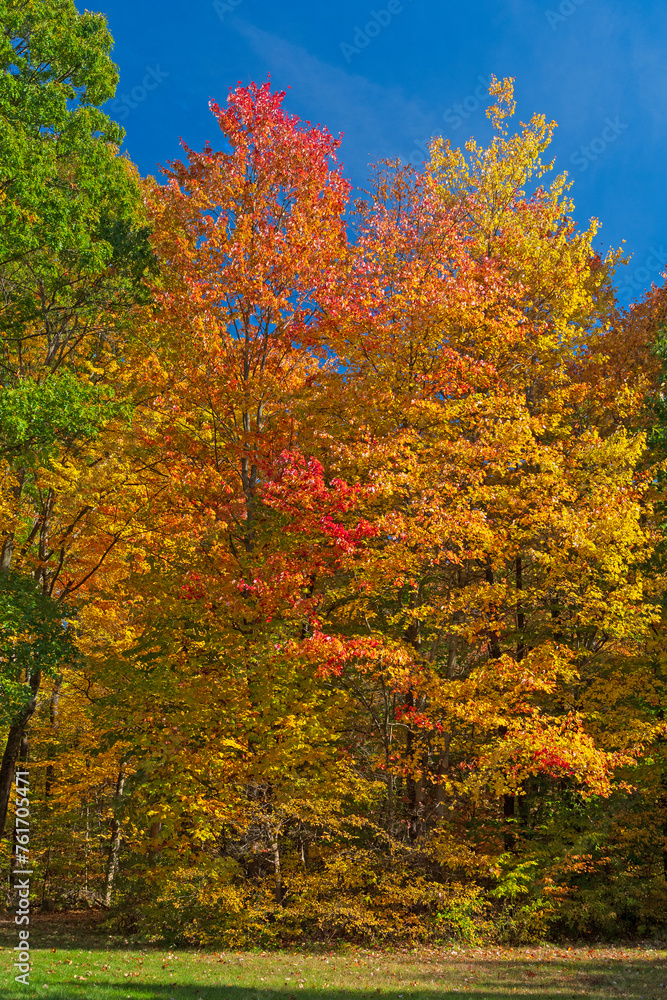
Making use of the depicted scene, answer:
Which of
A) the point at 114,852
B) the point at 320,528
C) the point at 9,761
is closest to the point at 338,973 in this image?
the point at 320,528

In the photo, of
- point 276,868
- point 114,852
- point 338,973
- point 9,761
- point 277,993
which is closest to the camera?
point 277,993

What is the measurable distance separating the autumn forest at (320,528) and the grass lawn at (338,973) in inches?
41.2

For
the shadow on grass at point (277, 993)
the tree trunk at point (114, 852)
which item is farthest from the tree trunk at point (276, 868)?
the tree trunk at point (114, 852)

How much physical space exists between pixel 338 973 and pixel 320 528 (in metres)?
6.94

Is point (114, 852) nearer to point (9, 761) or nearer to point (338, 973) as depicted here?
point (9, 761)

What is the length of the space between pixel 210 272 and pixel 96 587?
9908 millimetres

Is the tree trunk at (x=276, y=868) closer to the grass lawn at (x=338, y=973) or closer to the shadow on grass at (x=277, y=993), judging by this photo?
the grass lawn at (x=338, y=973)

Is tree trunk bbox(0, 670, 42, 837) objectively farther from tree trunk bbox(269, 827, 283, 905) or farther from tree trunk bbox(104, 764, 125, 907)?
tree trunk bbox(269, 827, 283, 905)

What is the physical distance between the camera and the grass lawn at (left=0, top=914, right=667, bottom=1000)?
926 centimetres

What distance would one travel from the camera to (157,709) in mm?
13344

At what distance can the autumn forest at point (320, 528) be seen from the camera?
13297 millimetres

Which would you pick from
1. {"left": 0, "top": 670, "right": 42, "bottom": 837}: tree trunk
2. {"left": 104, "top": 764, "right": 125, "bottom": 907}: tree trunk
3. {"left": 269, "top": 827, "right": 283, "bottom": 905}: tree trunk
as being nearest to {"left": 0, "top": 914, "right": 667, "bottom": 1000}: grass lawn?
{"left": 269, "top": 827, "right": 283, "bottom": 905}: tree trunk

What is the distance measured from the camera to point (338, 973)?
36.4 ft

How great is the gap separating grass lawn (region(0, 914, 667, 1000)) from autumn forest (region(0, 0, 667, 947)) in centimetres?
105
